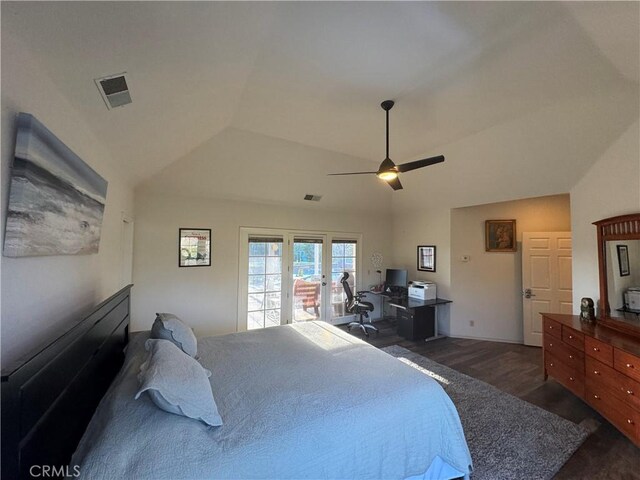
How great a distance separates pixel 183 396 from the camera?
1281mm

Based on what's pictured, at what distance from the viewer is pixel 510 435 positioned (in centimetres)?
224

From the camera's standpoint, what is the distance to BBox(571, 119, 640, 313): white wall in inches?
101

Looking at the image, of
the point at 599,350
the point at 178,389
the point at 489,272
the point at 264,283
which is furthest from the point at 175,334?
the point at 489,272

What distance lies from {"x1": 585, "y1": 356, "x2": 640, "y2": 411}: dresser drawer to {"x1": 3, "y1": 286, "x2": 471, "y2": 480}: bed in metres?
1.58

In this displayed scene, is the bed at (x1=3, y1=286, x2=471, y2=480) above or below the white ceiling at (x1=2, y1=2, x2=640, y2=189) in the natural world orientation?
below

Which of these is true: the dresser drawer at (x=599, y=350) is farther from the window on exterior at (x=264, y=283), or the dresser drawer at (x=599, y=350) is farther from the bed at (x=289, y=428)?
the window on exterior at (x=264, y=283)

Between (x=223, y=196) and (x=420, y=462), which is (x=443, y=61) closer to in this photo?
(x=420, y=462)

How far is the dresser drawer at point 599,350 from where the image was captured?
2.30 metres

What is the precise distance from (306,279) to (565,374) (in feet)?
12.4

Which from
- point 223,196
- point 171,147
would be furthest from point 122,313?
point 223,196

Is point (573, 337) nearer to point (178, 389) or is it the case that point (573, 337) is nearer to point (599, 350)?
point (599, 350)

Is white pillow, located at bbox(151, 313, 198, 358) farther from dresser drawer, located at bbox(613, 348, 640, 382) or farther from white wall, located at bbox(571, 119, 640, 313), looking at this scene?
white wall, located at bbox(571, 119, 640, 313)

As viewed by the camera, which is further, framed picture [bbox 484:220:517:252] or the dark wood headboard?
framed picture [bbox 484:220:517:252]

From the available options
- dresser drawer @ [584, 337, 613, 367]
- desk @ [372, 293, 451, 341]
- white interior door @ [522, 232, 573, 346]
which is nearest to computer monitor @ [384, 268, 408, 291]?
desk @ [372, 293, 451, 341]
